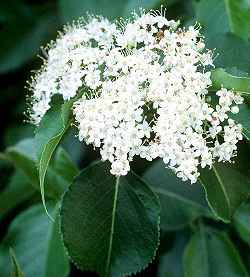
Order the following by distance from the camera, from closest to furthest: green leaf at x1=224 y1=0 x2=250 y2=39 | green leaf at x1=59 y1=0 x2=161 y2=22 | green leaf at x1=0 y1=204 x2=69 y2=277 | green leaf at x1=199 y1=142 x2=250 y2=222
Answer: green leaf at x1=199 y1=142 x2=250 y2=222, green leaf at x1=224 y1=0 x2=250 y2=39, green leaf at x1=0 y1=204 x2=69 y2=277, green leaf at x1=59 y1=0 x2=161 y2=22

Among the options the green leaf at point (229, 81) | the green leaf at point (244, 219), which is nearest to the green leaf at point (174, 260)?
the green leaf at point (244, 219)

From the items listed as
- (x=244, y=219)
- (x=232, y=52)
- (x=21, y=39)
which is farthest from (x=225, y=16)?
(x=21, y=39)

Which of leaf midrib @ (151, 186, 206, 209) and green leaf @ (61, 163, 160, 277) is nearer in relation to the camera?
green leaf @ (61, 163, 160, 277)

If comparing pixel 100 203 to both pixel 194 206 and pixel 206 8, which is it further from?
pixel 206 8

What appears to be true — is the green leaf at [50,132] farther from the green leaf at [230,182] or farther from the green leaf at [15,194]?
the green leaf at [15,194]

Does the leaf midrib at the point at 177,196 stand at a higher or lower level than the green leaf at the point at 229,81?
lower

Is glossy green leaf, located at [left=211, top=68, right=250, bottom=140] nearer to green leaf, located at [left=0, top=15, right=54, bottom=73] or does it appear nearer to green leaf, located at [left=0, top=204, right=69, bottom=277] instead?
green leaf, located at [left=0, top=204, right=69, bottom=277]

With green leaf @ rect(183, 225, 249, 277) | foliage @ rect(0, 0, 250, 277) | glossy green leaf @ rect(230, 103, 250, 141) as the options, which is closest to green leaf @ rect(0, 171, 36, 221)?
foliage @ rect(0, 0, 250, 277)

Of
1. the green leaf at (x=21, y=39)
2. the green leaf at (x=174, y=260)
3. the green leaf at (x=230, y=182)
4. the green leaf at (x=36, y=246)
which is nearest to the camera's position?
the green leaf at (x=230, y=182)
